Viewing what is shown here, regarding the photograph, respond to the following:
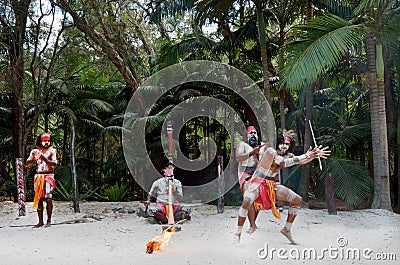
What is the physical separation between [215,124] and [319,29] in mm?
7848

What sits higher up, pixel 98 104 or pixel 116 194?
pixel 98 104

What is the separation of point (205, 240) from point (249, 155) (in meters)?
1.38

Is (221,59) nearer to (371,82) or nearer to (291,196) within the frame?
(371,82)

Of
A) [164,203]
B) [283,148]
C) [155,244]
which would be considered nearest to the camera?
[155,244]

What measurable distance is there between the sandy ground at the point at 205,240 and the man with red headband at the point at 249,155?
29.7 inches

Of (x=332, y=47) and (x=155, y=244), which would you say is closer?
(x=155, y=244)

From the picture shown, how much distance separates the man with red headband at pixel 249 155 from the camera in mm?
5613

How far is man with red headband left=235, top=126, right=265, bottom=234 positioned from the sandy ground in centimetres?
75

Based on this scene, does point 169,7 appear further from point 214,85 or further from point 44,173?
point 44,173

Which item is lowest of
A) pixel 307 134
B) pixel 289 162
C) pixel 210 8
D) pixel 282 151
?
pixel 289 162

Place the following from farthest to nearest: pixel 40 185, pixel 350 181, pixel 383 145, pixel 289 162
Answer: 1. pixel 350 181
2. pixel 383 145
3. pixel 40 185
4. pixel 289 162

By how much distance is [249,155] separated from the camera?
556 cm

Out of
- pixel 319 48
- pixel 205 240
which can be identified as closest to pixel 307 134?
pixel 319 48

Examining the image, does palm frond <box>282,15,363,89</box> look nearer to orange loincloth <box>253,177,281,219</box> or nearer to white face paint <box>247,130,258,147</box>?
white face paint <box>247,130,258,147</box>
